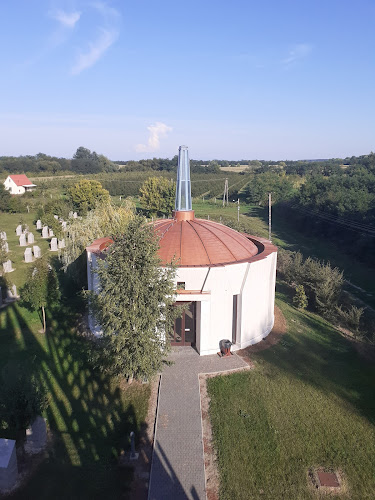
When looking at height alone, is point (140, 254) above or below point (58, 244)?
above

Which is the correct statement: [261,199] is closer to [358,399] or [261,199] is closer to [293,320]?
[293,320]

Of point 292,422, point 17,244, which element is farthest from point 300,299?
point 17,244

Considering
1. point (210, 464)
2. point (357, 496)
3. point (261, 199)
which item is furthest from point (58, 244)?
point (261, 199)

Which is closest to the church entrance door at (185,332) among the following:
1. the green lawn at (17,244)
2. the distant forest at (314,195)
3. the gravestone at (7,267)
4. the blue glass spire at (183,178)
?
the blue glass spire at (183,178)

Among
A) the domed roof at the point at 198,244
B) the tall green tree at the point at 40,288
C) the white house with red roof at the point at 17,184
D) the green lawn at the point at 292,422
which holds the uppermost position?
the white house with red roof at the point at 17,184

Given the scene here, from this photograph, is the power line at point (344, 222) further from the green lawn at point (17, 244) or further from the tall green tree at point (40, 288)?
the tall green tree at point (40, 288)

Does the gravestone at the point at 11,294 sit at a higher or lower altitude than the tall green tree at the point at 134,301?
lower
